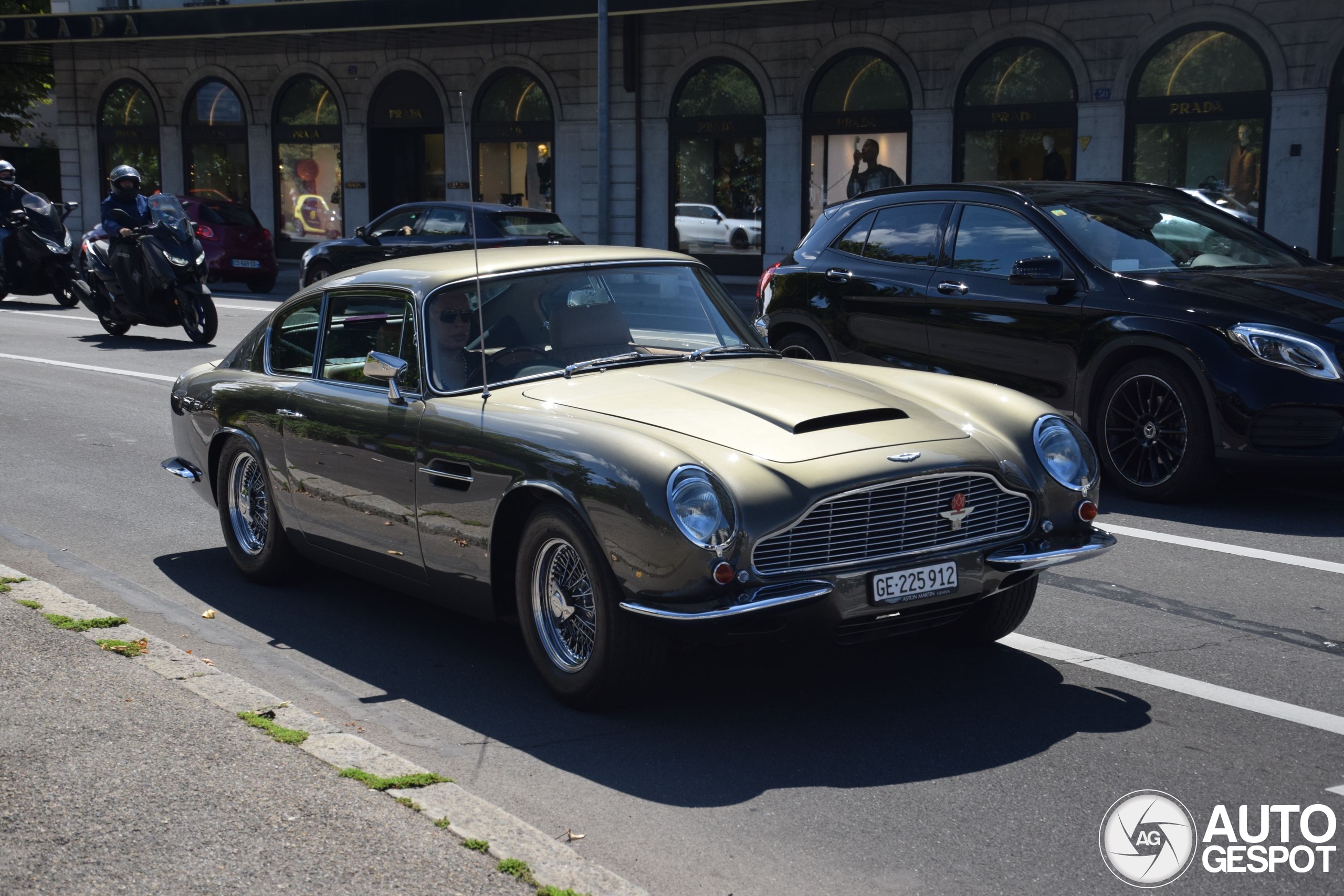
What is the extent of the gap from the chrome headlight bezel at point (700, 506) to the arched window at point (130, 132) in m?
35.6

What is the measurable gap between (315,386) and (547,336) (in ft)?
3.87

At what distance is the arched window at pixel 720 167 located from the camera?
28.6 metres

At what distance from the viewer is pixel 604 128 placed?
93.1 ft

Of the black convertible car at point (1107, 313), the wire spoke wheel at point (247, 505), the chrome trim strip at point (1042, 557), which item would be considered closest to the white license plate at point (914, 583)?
the chrome trim strip at point (1042, 557)

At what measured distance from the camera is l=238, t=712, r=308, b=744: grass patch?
14.3 feet

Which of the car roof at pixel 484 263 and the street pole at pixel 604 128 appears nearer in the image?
the car roof at pixel 484 263

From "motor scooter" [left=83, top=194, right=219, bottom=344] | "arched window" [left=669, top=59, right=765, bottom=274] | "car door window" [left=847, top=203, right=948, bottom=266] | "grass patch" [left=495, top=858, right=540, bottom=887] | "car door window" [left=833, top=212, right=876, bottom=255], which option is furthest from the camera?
"arched window" [left=669, top=59, right=765, bottom=274]

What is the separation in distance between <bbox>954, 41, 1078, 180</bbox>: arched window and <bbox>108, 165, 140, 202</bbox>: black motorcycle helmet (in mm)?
14594

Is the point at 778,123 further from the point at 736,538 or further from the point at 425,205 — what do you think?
the point at 736,538

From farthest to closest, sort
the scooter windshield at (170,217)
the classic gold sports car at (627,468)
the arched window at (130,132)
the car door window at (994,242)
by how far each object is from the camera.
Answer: the arched window at (130,132)
the scooter windshield at (170,217)
the car door window at (994,242)
the classic gold sports car at (627,468)

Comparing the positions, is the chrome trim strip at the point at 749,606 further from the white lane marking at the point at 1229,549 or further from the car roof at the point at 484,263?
the white lane marking at the point at 1229,549

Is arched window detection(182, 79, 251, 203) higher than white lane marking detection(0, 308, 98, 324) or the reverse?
higher

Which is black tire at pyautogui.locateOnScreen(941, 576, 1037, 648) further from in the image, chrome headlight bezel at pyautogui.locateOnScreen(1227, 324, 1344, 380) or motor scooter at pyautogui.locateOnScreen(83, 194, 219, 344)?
motor scooter at pyautogui.locateOnScreen(83, 194, 219, 344)

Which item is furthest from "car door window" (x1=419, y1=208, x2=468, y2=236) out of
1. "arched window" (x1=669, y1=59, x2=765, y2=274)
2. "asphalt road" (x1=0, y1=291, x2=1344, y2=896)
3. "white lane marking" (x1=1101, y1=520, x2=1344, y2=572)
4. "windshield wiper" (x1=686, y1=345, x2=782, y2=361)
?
"windshield wiper" (x1=686, y1=345, x2=782, y2=361)
